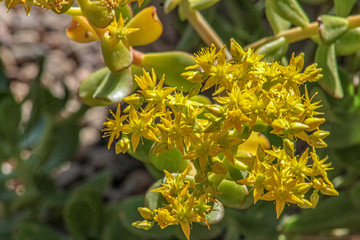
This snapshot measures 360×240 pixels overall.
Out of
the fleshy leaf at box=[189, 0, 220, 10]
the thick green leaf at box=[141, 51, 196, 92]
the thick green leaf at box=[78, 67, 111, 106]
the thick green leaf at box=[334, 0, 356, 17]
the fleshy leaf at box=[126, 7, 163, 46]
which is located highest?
the fleshy leaf at box=[126, 7, 163, 46]

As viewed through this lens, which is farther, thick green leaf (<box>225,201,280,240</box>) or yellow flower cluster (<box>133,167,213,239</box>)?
thick green leaf (<box>225,201,280,240</box>)

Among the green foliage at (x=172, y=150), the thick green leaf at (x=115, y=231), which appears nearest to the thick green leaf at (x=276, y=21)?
the green foliage at (x=172, y=150)

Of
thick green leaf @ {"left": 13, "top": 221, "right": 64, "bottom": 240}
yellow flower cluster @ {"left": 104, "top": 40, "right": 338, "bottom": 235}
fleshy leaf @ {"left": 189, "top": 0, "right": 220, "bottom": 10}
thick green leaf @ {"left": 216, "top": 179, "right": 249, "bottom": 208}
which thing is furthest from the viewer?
thick green leaf @ {"left": 13, "top": 221, "right": 64, "bottom": 240}

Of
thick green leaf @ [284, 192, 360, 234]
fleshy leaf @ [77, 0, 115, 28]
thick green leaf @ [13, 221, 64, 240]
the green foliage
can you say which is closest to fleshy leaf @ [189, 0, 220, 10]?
the green foliage

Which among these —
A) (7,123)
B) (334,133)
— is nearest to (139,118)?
(334,133)

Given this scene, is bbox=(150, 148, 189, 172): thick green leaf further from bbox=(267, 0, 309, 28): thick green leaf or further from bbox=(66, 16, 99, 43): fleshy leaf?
bbox=(267, 0, 309, 28): thick green leaf

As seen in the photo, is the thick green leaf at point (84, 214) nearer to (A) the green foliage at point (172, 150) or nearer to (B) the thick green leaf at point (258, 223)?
(A) the green foliage at point (172, 150)
